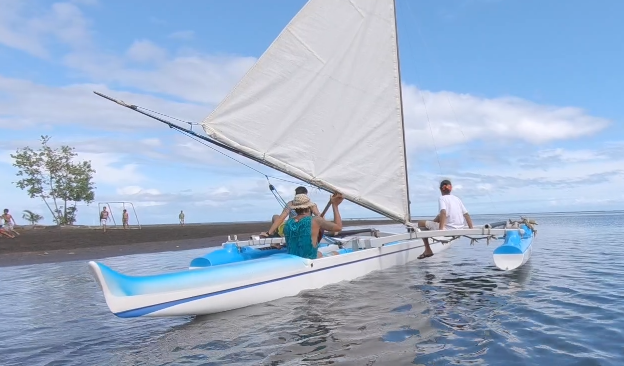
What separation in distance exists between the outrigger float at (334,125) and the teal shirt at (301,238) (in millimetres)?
275

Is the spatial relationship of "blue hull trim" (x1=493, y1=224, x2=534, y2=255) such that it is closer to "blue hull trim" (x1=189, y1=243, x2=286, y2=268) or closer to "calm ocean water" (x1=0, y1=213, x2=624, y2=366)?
"calm ocean water" (x1=0, y1=213, x2=624, y2=366)

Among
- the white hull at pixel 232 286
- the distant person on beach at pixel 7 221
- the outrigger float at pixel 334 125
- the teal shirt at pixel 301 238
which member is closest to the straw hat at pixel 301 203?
the teal shirt at pixel 301 238

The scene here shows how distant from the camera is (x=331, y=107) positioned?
1035 centimetres

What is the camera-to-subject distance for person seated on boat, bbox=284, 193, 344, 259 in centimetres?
817

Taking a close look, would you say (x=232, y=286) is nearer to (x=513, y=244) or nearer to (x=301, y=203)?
(x=301, y=203)

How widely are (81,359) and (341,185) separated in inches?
248

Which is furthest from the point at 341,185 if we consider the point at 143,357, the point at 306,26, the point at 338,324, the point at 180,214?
the point at 180,214

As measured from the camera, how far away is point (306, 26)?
990 centimetres

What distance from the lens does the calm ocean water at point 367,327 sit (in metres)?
5.34

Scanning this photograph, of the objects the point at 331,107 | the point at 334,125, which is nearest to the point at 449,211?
the point at 334,125

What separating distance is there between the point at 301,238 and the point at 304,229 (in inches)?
7.3

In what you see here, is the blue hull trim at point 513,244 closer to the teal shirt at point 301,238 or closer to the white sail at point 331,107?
the white sail at point 331,107

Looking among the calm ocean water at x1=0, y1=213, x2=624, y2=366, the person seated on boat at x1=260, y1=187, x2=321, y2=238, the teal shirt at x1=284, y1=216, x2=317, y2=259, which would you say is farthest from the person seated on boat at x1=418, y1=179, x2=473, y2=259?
the teal shirt at x1=284, y1=216, x2=317, y2=259

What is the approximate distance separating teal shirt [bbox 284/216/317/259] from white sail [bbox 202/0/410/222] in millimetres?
2028
